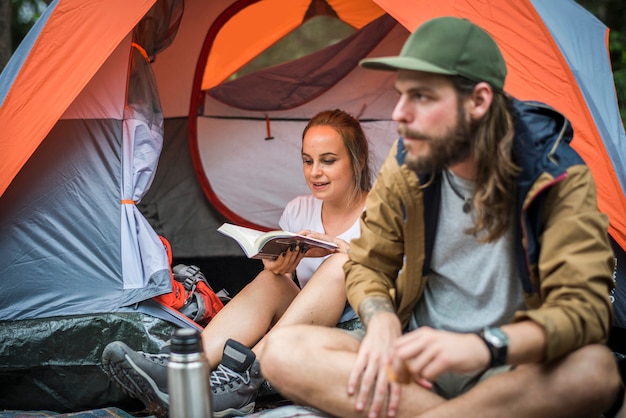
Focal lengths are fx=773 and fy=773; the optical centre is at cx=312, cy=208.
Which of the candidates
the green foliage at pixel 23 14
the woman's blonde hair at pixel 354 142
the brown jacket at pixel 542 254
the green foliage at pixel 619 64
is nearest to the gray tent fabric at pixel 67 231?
the woman's blonde hair at pixel 354 142

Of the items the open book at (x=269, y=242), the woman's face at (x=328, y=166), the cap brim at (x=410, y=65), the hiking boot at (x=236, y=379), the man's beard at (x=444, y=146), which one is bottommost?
the hiking boot at (x=236, y=379)

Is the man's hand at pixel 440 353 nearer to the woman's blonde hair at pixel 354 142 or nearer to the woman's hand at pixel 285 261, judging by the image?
the woman's hand at pixel 285 261

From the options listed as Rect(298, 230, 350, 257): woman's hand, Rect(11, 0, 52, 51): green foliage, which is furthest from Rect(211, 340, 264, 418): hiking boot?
Answer: Rect(11, 0, 52, 51): green foliage

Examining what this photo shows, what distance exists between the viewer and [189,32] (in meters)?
3.52

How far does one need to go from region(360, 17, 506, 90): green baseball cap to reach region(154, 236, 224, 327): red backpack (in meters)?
1.24

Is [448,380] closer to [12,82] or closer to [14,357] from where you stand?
[14,357]

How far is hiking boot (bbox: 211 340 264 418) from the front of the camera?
2.19 m

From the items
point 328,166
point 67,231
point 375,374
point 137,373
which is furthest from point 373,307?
point 67,231

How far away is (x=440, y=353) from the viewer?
57.3 inches

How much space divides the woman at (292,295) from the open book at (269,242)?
50 mm

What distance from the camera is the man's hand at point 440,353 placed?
1.45 metres

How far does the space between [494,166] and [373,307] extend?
413mm

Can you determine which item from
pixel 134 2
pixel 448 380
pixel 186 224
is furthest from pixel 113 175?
pixel 448 380

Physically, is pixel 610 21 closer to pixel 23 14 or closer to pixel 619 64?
pixel 619 64
